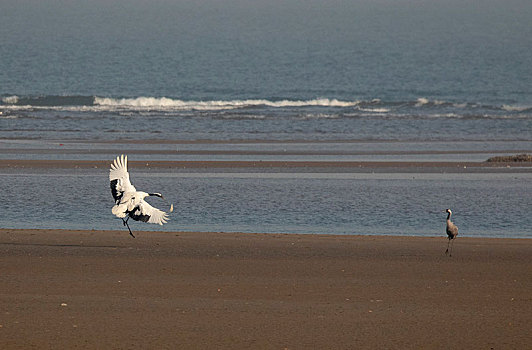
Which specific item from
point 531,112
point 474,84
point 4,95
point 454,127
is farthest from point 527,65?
point 454,127

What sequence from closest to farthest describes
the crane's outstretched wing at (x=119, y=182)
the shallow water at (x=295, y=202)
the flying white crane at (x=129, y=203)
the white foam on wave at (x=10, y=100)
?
the flying white crane at (x=129, y=203) → the crane's outstretched wing at (x=119, y=182) → the shallow water at (x=295, y=202) → the white foam on wave at (x=10, y=100)

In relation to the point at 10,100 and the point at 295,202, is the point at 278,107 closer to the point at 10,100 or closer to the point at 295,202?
the point at 10,100

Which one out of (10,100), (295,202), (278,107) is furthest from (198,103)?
(295,202)

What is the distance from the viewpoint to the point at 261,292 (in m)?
7.87

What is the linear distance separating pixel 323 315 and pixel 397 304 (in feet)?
2.54

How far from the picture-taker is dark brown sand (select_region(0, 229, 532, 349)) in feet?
21.2

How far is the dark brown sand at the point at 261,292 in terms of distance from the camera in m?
6.45

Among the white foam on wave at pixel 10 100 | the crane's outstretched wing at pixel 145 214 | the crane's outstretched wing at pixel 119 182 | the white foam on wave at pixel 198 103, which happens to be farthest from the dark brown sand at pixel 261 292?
the white foam on wave at pixel 10 100

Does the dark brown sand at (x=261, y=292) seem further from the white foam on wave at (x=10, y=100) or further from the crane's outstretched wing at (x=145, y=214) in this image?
the white foam on wave at (x=10, y=100)

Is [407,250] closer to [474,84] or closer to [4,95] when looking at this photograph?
[4,95]

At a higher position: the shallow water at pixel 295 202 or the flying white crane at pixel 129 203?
the flying white crane at pixel 129 203

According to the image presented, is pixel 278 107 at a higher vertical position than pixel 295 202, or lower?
lower

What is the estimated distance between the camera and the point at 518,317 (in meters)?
7.08

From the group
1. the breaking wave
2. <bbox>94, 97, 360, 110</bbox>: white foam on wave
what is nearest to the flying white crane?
the breaking wave
